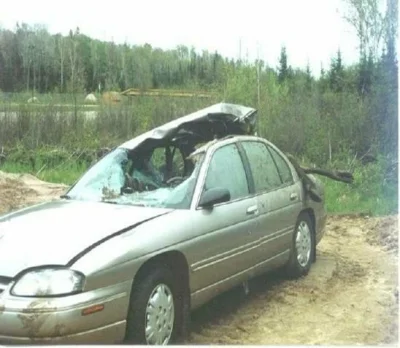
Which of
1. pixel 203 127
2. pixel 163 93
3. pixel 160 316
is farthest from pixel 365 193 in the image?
pixel 160 316

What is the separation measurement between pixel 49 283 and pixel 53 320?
0.58 feet

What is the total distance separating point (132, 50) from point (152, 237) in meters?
1.81

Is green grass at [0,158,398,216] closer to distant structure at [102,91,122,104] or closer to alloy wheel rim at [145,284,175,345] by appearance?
distant structure at [102,91,122,104]

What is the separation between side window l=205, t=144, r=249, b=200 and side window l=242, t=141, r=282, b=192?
14cm

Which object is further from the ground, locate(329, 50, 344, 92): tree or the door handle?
locate(329, 50, 344, 92): tree

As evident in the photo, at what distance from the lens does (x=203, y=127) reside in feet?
16.4

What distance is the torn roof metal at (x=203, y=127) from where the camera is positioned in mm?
4871

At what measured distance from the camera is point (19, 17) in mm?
4168

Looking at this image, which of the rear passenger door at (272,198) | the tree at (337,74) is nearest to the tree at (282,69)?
the tree at (337,74)

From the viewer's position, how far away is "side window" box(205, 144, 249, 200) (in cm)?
450

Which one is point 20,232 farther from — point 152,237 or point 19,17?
point 19,17

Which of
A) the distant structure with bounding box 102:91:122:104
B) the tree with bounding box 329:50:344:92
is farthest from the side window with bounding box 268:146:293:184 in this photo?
the distant structure with bounding box 102:91:122:104

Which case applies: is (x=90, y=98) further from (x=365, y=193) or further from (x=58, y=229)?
(x=365, y=193)

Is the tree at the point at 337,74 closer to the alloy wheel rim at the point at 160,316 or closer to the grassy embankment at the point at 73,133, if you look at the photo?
the grassy embankment at the point at 73,133
